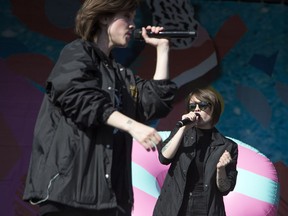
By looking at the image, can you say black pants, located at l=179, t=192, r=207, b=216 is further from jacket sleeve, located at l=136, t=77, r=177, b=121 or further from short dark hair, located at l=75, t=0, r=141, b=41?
short dark hair, located at l=75, t=0, r=141, b=41

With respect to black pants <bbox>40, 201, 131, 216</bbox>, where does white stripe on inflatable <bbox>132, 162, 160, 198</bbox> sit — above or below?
below

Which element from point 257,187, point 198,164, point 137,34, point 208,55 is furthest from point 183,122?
point 208,55

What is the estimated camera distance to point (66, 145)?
1440 millimetres

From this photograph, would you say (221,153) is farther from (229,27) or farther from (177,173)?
(229,27)

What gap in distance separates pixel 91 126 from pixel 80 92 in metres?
0.09

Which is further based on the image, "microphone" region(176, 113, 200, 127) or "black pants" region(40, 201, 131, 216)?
"microphone" region(176, 113, 200, 127)

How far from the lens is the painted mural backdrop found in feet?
12.5

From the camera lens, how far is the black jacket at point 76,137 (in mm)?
1419

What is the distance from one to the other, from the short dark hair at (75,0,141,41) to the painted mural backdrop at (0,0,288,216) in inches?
88.5

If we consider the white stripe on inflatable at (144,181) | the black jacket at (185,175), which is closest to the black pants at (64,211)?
the black jacket at (185,175)

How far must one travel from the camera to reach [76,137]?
1453 mm

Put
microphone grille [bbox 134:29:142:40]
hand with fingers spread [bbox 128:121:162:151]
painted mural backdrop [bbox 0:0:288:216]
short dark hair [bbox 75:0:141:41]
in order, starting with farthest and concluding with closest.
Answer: painted mural backdrop [bbox 0:0:288:216] < microphone grille [bbox 134:29:142:40] < short dark hair [bbox 75:0:141:41] < hand with fingers spread [bbox 128:121:162:151]

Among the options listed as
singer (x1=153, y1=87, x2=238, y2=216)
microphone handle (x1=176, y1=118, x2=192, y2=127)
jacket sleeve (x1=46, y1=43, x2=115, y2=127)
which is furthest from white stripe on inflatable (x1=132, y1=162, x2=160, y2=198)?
jacket sleeve (x1=46, y1=43, x2=115, y2=127)

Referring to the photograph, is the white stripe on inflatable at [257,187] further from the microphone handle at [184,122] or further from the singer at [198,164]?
the microphone handle at [184,122]
